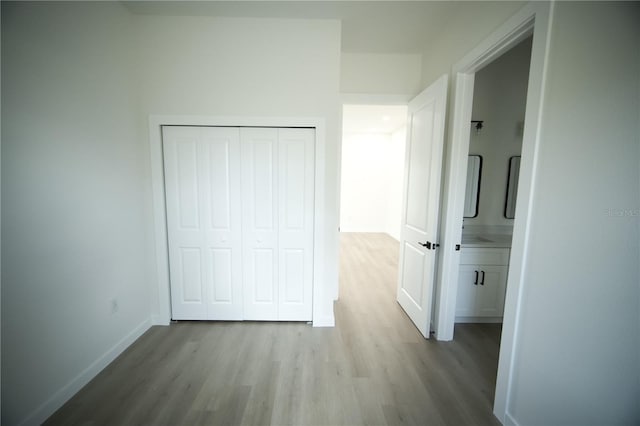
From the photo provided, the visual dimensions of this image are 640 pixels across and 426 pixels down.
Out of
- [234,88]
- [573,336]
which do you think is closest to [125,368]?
[234,88]

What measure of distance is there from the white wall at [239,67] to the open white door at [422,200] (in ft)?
2.88

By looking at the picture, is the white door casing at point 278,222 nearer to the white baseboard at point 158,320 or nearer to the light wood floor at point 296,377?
the light wood floor at point 296,377

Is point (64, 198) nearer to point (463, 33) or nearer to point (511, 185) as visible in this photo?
point (463, 33)

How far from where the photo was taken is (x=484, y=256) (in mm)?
2285

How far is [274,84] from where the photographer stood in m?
2.12

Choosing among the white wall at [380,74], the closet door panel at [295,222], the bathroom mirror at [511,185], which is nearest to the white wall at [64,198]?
the closet door panel at [295,222]

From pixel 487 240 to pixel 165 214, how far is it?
330 centimetres

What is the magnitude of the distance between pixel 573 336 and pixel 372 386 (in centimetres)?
120

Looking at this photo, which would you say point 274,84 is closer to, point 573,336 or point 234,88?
point 234,88

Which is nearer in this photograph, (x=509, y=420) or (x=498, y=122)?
(x=509, y=420)

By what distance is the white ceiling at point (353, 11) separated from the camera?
6.15ft

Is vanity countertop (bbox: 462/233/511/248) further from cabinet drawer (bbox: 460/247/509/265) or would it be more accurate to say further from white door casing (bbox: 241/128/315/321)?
white door casing (bbox: 241/128/315/321)

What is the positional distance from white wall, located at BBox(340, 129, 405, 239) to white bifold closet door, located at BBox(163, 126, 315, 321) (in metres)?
4.58

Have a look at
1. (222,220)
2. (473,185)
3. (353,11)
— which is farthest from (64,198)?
(473,185)
